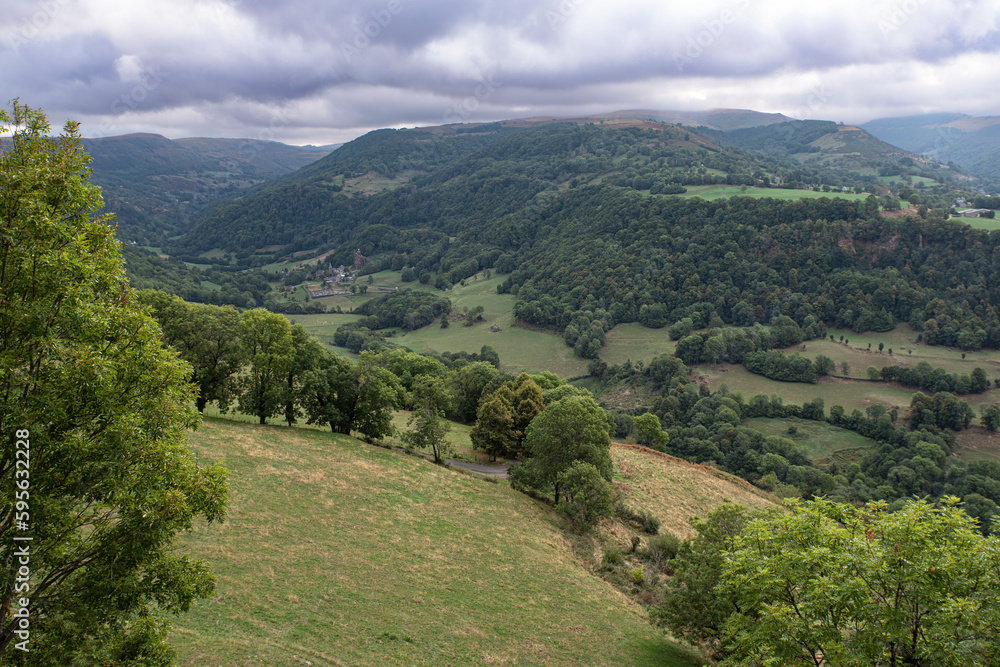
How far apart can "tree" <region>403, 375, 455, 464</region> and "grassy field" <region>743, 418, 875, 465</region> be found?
82212 millimetres

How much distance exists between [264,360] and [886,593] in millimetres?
42740

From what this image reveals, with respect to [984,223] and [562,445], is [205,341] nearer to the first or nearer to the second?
[562,445]

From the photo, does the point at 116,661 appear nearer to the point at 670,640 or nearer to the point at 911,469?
the point at 670,640

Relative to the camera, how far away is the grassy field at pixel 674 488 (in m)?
46.1

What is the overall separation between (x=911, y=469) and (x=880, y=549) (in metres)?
97.8

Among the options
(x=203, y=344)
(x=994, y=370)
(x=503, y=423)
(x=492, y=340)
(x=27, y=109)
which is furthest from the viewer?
(x=492, y=340)

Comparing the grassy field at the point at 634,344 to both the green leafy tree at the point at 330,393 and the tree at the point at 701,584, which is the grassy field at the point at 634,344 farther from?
Answer: the tree at the point at 701,584

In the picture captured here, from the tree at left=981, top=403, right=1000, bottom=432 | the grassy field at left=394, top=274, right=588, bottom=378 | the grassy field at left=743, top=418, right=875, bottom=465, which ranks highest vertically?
the grassy field at left=394, top=274, right=588, bottom=378

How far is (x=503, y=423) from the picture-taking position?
175 feet

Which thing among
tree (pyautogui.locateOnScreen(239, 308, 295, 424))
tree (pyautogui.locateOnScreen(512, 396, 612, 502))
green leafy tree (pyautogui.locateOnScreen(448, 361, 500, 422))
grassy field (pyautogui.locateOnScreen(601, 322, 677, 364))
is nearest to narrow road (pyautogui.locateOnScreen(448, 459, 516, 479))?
tree (pyautogui.locateOnScreen(512, 396, 612, 502))

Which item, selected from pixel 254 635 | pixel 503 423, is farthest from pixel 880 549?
pixel 503 423

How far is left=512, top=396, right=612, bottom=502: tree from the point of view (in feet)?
134

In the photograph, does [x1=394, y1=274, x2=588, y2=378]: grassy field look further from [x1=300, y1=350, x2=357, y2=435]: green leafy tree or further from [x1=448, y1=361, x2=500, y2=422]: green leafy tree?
[x1=300, y1=350, x2=357, y2=435]: green leafy tree

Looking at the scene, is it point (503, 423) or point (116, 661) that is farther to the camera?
point (503, 423)
